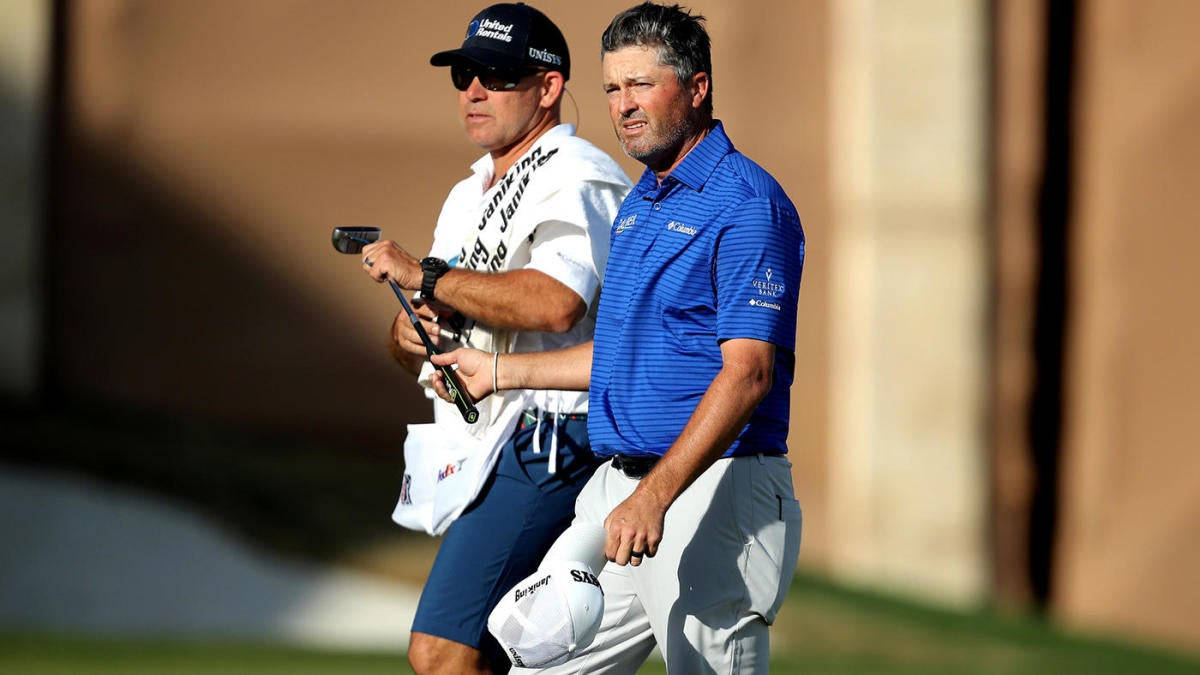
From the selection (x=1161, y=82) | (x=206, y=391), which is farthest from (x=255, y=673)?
(x=1161, y=82)

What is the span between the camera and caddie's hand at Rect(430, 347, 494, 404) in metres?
4.12

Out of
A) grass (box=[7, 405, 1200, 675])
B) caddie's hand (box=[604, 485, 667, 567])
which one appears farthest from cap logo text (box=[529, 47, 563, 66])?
grass (box=[7, 405, 1200, 675])

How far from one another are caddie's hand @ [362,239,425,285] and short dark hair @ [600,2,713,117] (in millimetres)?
810

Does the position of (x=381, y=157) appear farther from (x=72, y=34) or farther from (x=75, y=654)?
(x=75, y=654)

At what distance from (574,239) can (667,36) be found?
2.27 feet

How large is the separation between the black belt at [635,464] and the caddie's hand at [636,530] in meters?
0.32

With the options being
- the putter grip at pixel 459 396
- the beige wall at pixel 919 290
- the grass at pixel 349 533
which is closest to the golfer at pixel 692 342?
the putter grip at pixel 459 396

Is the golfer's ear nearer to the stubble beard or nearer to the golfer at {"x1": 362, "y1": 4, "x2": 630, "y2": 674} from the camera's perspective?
the stubble beard

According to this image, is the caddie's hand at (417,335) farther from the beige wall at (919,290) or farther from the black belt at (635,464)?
the beige wall at (919,290)

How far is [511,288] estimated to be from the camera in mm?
4148

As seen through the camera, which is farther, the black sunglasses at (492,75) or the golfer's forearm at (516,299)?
the black sunglasses at (492,75)

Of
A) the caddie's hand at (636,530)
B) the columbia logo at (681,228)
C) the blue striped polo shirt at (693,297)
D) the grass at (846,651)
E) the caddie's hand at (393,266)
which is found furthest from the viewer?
the grass at (846,651)

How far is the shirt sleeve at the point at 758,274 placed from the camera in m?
3.53

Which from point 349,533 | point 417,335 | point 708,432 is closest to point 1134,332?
point 349,533
